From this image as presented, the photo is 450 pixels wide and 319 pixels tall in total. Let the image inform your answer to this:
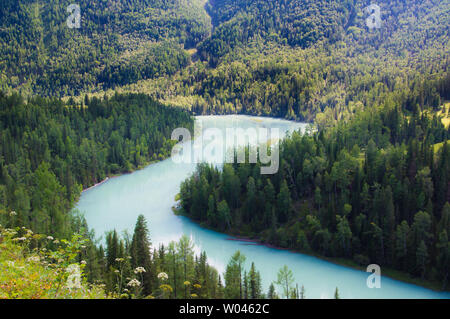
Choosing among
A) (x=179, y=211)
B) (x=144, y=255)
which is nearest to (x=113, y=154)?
(x=179, y=211)

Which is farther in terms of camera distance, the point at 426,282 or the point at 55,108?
the point at 55,108

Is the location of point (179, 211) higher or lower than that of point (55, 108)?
lower

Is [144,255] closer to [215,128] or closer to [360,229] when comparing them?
[360,229]

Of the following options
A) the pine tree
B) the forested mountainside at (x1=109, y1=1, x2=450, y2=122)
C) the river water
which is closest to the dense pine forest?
the pine tree

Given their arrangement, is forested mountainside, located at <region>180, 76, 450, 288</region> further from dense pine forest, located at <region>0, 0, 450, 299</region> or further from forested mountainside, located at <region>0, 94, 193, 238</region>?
forested mountainside, located at <region>0, 94, 193, 238</region>

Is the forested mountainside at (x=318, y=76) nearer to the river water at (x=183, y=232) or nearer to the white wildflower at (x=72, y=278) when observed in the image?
the river water at (x=183, y=232)

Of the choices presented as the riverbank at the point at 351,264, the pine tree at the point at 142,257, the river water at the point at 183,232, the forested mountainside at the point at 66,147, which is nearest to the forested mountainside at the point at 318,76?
the forested mountainside at the point at 66,147

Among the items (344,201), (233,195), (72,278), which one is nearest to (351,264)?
(344,201)
